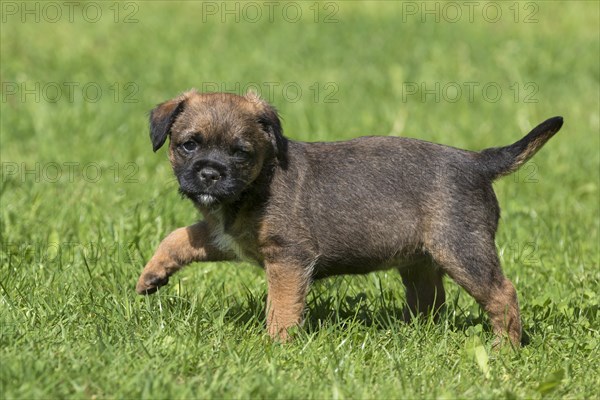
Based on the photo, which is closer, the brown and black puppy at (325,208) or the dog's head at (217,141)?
the dog's head at (217,141)

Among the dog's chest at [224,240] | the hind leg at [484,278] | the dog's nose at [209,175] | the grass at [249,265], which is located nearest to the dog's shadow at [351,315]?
the grass at [249,265]

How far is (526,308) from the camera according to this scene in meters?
5.78

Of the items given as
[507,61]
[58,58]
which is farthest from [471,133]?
[58,58]

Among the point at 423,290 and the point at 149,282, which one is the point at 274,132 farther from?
the point at 423,290

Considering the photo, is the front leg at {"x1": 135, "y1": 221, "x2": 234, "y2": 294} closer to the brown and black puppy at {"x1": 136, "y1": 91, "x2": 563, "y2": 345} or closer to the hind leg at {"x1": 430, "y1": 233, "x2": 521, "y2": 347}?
the brown and black puppy at {"x1": 136, "y1": 91, "x2": 563, "y2": 345}

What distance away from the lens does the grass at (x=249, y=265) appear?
14.3 ft

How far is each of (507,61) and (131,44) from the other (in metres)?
4.27

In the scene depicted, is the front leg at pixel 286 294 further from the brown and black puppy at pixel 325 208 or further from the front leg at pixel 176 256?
the front leg at pixel 176 256

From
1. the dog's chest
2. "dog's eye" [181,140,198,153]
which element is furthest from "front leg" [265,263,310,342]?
"dog's eye" [181,140,198,153]

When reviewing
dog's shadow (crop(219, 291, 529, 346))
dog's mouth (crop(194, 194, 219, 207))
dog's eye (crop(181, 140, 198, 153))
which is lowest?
dog's shadow (crop(219, 291, 529, 346))

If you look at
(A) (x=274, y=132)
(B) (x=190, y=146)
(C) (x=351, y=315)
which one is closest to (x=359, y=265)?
(C) (x=351, y=315)

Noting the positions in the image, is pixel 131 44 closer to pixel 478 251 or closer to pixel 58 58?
pixel 58 58

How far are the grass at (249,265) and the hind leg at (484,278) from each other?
0.12 metres

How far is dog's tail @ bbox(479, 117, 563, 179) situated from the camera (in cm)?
541
